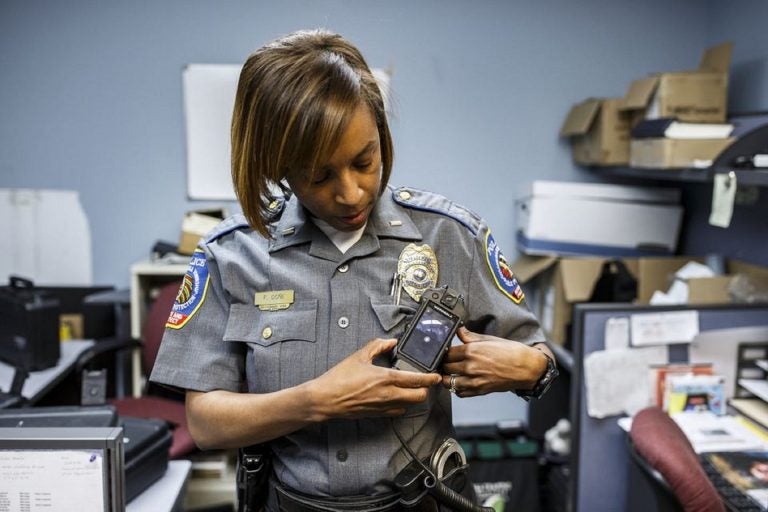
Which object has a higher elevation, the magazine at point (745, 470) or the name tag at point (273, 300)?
the name tag at point (273, 300)

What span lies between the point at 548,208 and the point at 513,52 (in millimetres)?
732

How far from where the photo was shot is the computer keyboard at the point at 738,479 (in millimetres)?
1331

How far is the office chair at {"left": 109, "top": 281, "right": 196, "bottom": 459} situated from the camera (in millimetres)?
2234

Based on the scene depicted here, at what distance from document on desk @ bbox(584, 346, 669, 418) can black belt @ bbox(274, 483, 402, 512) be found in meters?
0.98

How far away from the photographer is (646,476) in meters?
1.49

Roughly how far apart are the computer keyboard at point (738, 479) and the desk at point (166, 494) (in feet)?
3.72


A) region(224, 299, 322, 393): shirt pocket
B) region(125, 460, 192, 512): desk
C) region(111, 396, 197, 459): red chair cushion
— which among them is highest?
region(224, 299, 322, 393): shirt pocket

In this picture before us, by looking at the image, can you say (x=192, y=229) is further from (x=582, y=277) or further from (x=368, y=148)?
(x=368, y=148)

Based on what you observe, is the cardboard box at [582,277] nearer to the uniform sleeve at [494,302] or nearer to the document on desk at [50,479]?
the uniform sleeve at [494,302]

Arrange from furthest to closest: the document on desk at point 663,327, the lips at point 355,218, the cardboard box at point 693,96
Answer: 1. the cardboard box at point 693,96
2. the document on desk at point 663,327
3. the lips at point 355,218

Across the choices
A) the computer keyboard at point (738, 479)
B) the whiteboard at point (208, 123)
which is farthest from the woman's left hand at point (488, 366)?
the whiteboard at point (208, 123)

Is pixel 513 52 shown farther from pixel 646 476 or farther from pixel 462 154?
pixel 646 476

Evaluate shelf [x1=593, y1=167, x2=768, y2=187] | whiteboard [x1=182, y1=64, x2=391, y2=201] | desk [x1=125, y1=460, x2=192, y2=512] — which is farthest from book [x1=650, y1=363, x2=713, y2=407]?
whiteboard [x1=182, y1=64, x2=391, y2=201]

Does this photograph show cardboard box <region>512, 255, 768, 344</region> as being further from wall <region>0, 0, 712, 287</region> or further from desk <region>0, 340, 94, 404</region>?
desk <region>0, 340, 94, 404</region>
